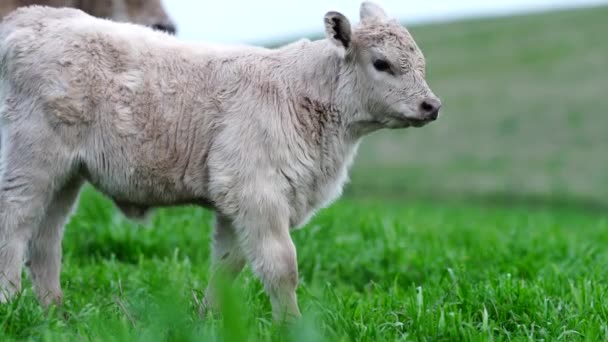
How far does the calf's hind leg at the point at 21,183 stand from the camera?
561 centimetres

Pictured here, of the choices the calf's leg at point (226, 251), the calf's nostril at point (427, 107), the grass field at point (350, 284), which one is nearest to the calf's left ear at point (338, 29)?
the calf's nostril at point (427, 107)

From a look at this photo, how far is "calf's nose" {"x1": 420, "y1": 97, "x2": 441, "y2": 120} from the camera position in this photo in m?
5.66

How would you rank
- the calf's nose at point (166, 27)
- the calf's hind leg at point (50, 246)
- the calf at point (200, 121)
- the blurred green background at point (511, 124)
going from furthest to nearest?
the blurred green background at point (511, 124) < the calf's nose at point (166, 27) < the calf's hind leg at point (50, 246) < the calf at point (200, 121)

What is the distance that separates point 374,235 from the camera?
9555 mm

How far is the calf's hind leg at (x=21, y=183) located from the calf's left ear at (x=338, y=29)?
5.63ft

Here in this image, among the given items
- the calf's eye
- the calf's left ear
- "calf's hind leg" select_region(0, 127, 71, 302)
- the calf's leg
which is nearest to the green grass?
the calf's leg

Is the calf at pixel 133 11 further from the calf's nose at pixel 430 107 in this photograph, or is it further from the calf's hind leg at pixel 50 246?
the calf's nose at pixel 430 107

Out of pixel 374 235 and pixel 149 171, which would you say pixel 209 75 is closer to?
pixel 149 171

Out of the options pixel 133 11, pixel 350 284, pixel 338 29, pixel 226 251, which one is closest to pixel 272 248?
pixel 226 251

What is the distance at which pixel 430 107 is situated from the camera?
5.66 metres

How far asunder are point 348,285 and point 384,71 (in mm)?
2698

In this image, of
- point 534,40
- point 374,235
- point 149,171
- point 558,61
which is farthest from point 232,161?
point 534,40

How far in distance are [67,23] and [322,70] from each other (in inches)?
62.7

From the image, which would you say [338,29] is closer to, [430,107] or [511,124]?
[430,107]
